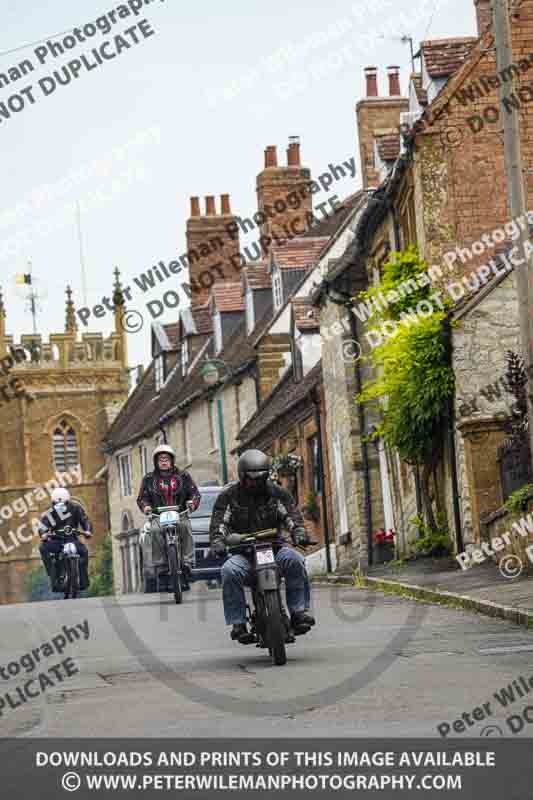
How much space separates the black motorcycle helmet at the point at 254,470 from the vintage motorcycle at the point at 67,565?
11.4 m

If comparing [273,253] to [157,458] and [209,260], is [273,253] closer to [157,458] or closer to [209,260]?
[209,260]

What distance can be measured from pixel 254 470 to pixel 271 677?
1722 millimetres

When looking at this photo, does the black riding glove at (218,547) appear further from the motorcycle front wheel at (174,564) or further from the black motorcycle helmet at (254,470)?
the motorcycle front wheel at (174,564)

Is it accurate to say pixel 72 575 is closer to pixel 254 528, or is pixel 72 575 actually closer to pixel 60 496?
pixel 60 496

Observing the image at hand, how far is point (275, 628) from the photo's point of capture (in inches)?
475

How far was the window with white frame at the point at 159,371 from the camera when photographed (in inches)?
2601

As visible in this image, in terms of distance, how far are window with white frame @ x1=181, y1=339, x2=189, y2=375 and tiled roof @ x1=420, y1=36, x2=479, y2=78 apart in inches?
1287

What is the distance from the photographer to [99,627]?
17.6 metres

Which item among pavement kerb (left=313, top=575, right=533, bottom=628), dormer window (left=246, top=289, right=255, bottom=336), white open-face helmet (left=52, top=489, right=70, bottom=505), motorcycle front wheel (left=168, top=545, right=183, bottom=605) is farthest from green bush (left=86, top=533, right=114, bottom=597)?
motorcycle front wheel (left=168, top=545, right=183, bottom=605)

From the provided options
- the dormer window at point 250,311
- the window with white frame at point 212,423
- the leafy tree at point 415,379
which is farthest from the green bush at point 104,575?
the leafy tree at point 415,379

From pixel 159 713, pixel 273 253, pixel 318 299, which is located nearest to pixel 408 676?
pixel 159 713

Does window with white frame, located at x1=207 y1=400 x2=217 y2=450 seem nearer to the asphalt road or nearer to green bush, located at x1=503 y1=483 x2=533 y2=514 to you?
green bush, located at x1=503 y1=483 x2=533 y2=514

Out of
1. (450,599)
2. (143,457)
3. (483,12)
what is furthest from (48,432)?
(450,599)

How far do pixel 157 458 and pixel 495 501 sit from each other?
5.40 metres
